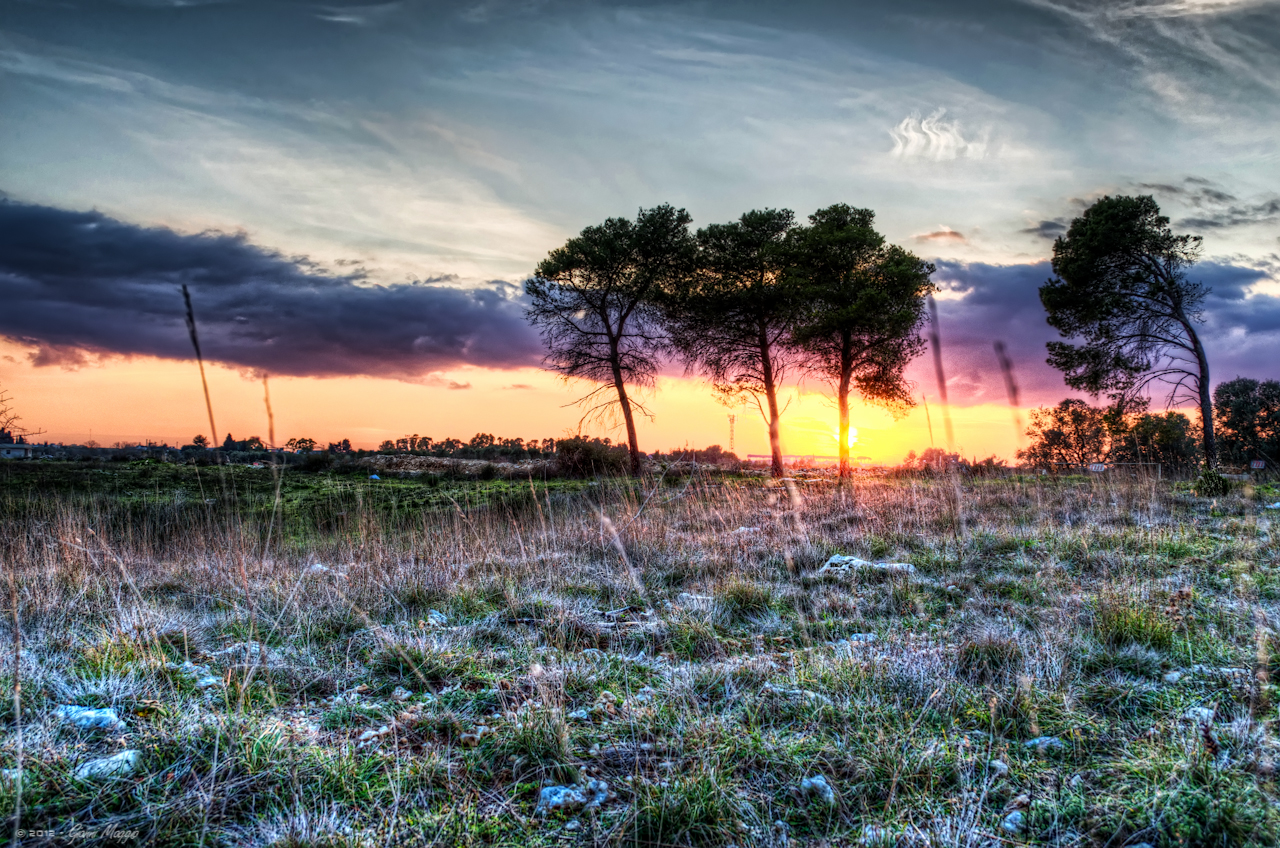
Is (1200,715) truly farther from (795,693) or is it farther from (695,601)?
(695,601)

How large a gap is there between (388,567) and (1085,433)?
34228mm

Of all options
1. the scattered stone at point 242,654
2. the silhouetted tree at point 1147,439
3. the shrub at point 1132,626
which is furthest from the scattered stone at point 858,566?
the silhouetted tree at point 1147,439

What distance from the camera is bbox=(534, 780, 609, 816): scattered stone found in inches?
78.7

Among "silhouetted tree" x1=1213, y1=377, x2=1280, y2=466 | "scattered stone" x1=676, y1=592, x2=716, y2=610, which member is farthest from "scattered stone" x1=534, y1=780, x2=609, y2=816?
"silhouetted tree" x1=1213, y1=377, x2=1280, y2=466

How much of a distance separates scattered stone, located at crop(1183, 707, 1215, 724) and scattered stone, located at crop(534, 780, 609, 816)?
2389 millimetres

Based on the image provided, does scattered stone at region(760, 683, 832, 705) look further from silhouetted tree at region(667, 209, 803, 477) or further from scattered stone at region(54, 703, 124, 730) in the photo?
silhouetted tree at region(667, 209, 803, 477)

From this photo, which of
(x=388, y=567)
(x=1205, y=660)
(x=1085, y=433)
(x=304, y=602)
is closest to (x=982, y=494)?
(x=1205, y=660)

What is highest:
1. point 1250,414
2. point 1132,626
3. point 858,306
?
point 858,306

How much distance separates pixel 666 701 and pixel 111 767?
82.8 inches

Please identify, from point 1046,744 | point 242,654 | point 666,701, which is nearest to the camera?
point 1046,744

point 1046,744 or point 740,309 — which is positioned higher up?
point 740,309

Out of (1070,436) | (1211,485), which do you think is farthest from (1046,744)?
(1070,436)

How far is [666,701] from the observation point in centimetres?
271

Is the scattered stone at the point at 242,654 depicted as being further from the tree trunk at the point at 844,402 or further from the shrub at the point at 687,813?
the tree trunk at the point at 844,402
